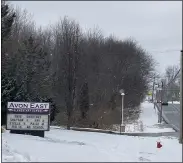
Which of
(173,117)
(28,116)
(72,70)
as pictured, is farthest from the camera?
(173,117)

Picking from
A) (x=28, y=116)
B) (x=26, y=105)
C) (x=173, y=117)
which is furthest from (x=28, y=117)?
(x=173, y=117)

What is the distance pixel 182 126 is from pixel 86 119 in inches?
1133

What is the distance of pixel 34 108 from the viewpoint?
21.5 metres

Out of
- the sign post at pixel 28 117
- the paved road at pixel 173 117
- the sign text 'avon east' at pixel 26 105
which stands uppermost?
the sign text 'avon east' at pixel 26 105

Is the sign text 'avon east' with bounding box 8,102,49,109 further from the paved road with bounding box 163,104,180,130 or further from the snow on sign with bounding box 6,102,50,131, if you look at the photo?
the paved road with bounding box 163,104,180,130

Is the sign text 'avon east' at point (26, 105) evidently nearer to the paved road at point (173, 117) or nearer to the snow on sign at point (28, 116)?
the snow on sign at point (28, 116)

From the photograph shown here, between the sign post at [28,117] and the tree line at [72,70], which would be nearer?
the sign post at [28,117]

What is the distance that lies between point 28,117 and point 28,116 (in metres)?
0.06

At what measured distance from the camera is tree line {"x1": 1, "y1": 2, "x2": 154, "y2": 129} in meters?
34.2

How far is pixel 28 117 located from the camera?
848 inches

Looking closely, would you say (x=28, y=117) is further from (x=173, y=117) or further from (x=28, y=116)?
(x=173, y=117)

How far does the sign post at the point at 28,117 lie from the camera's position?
2133 centimetres

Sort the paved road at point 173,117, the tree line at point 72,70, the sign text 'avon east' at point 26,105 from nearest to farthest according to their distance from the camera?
1. the sign text 'avon east' at point 26,105
2. the tree line at point 72,70
3. the paved road at point 173,117

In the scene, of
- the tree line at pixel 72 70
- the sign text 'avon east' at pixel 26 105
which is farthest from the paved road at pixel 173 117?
the sign text 'avon east' at pixel 26 105
